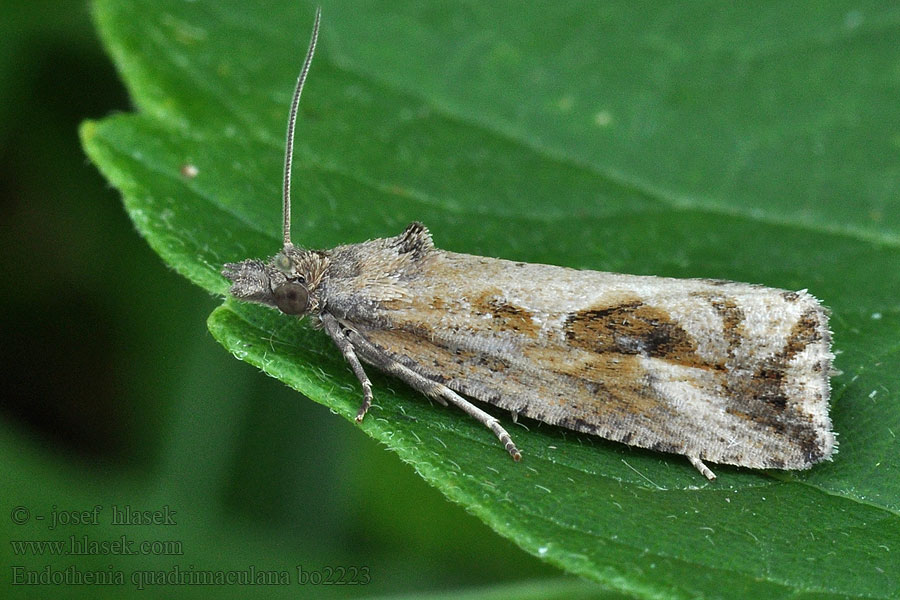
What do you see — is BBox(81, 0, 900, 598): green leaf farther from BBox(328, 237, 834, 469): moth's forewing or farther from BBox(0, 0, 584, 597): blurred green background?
BBox(0, 0, 584, 597): blurred green background

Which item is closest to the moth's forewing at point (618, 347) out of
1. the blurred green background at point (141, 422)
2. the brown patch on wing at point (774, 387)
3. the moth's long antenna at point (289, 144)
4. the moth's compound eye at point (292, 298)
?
the brown patch on wing at point (774, 387)

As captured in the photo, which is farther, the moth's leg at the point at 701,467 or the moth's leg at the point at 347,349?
the moth's leg at the point at 347,349

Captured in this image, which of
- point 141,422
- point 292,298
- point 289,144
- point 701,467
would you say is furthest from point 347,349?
point 141,422

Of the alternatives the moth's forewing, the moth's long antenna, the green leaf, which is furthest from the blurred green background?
the moth's long antenna

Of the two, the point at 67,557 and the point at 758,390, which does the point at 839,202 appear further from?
the point at 67,557

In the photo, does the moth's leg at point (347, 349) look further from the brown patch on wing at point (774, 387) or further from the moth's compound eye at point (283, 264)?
the brown patch on wing at point (774, 387)

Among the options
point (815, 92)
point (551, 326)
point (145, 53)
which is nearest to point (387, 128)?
point (145, 53)
